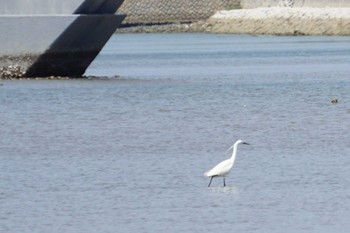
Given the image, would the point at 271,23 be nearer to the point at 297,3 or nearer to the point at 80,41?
the point at 297,3

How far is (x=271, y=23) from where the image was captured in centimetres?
8169

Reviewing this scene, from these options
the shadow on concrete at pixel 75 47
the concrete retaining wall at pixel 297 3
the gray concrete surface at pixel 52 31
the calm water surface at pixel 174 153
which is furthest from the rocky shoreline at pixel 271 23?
the gray concrete surface at pixel 52 31

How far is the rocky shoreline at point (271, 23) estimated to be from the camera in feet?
250

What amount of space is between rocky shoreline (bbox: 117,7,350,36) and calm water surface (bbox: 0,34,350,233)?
1368 inches

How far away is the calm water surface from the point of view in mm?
16719

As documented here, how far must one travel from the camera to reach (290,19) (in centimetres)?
7969

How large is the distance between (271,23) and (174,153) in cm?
6005

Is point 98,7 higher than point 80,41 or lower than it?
higher

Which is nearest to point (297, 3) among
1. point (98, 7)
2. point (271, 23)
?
point (271, 23)

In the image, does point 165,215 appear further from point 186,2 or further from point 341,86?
point 186,2

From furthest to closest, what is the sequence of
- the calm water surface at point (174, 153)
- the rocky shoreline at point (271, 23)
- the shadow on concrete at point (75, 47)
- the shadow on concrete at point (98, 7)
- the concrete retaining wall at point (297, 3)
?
the concrete retaining wall at point (297, 3)
the rocky shoreline at point (271, 23)
the shadow on concrete at point (98, 7)
the shadow on concrete at point (75, 47)
the calm water surface at point (174, 153)

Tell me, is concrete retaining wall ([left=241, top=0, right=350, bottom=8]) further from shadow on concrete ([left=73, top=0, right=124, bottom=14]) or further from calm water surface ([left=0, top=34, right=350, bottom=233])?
shadow on concrete ([left=73, top=0, right=124, bottom=14])

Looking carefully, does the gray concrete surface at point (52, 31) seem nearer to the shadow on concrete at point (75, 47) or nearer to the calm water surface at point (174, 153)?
the shadow on concrete at point (75, 47)

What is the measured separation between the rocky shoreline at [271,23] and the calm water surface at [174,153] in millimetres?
34743
